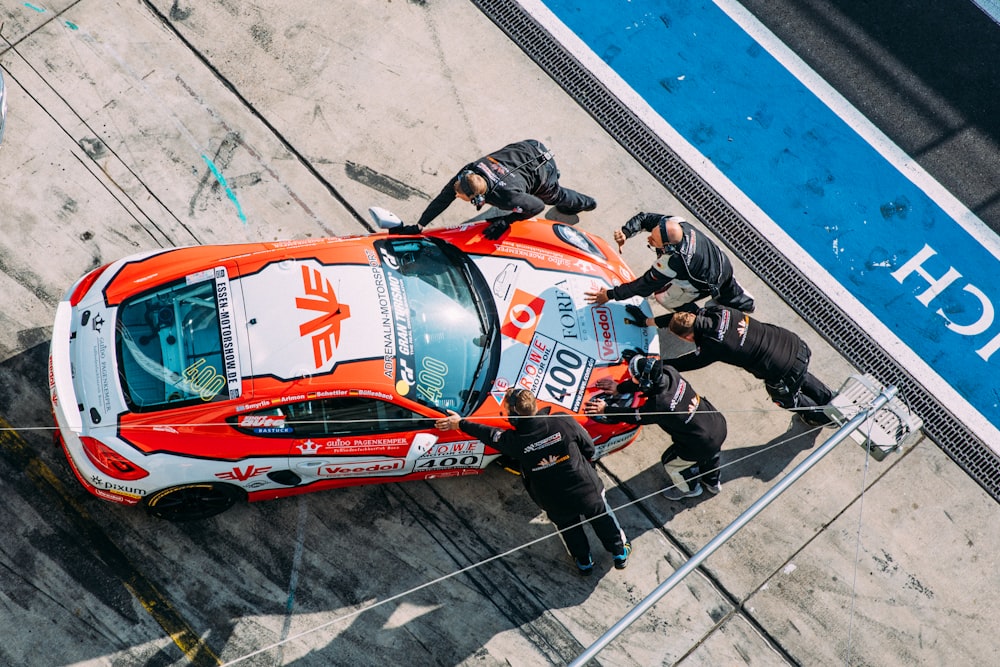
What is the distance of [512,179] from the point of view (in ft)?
23.5

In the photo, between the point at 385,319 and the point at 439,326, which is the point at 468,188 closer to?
the point at 439,326

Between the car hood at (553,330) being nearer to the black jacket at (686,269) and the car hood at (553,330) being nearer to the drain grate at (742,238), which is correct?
the black jacket at (686,269)

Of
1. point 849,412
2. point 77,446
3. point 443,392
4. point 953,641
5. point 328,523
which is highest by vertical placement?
point 77,446

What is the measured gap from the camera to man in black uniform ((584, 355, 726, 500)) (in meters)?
6.49

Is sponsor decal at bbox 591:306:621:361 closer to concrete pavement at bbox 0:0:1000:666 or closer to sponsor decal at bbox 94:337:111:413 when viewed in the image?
concrete pavement at bbox 0:0:1000:666

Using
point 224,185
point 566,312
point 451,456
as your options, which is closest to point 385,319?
point 451,456

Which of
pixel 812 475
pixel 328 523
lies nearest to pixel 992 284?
pixel 812 475

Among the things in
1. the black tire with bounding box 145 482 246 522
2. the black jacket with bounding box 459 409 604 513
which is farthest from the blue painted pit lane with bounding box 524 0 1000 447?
the black tire with bounding box 145 482 246 522

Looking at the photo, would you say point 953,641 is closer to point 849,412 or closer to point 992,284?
point 849,412

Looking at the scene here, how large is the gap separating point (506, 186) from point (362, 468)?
2.43 m

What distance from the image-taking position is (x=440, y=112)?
8398 millimetres

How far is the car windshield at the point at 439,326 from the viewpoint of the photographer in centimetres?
606

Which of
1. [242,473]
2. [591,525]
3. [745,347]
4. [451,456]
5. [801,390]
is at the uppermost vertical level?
[242,473]

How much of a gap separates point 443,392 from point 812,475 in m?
3.34
